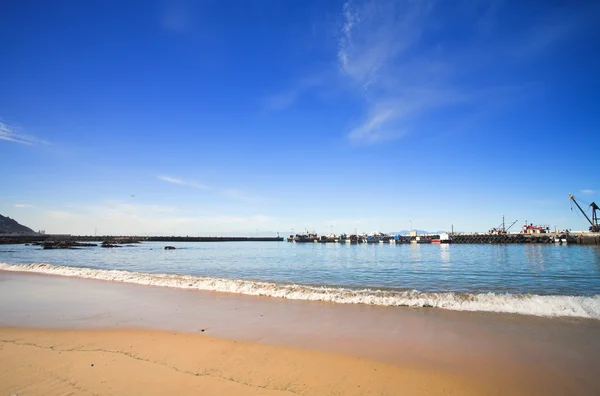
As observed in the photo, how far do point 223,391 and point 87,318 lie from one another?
7531 mm

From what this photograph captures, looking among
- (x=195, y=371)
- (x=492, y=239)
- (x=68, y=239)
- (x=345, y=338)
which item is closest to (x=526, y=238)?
(x=492, y=239)

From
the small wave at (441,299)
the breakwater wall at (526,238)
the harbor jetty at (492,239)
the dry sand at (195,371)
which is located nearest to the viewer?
the dry sand at (195,371)

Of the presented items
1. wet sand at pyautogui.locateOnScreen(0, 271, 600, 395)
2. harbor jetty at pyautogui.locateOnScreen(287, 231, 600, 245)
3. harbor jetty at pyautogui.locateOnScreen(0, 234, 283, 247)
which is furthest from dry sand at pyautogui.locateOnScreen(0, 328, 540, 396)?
harbor jetty at pyautogui.locateOnScreen(287, 231, 600, 245)

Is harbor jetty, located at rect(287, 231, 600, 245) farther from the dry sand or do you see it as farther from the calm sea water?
the dry sand

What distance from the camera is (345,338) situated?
7977mm

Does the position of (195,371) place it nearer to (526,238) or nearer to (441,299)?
(441,299)

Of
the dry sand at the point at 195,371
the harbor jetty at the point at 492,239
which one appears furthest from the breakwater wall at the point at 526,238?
the dry sand at the point at 195,371

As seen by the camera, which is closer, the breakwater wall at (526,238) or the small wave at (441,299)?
the small wave at (441,299)

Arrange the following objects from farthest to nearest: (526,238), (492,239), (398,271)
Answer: (492,239)
(526,238)
(398,271)

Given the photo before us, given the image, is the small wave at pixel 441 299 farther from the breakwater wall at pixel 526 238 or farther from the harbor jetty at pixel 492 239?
the breakwater wall at pixel 526 238

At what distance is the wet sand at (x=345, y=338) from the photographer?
5.72m

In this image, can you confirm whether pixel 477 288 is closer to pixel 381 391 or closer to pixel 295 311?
pixel 295 311

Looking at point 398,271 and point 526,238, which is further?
point 526,238

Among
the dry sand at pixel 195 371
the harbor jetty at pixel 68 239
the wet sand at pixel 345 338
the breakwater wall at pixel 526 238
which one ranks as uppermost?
the breakwater wall at pixel 526 238
